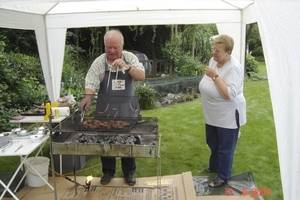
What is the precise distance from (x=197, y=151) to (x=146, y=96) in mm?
2973

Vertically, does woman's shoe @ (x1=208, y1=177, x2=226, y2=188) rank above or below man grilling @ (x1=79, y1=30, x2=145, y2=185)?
below

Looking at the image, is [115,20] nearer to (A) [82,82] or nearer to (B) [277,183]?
(A) [82,82]

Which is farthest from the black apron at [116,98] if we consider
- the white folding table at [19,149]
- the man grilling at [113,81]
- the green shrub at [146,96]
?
the green shrub at [146,96]

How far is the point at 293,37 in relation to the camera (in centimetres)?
210

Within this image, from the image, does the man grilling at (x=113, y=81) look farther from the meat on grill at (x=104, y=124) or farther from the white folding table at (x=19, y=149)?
the white folding table at (x=19, y=149)

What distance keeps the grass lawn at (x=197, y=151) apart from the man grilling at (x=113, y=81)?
1.16 meters

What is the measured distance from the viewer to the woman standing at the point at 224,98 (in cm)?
296

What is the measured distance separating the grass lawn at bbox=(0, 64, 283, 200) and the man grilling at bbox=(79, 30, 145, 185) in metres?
1.16

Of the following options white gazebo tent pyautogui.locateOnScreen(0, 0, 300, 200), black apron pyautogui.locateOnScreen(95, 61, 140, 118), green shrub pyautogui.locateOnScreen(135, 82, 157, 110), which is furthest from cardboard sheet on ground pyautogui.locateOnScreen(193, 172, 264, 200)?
green shrub pyautogui.locateOnScreen(135, 82, 157, 110)

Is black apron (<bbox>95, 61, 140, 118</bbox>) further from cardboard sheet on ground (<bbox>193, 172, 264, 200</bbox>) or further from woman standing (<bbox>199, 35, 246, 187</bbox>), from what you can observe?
cardboard sheet on ground (<bbox>193, 172, 264, 200</bbox>)

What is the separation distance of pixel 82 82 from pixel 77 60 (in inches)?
75.4

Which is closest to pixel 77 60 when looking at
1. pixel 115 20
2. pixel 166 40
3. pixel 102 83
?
pixel 166 40

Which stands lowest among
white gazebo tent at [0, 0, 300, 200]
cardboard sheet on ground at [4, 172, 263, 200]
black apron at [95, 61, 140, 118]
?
cardboard sheet on ground at [4, 172, 263, 200]

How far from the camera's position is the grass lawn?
150 inches
